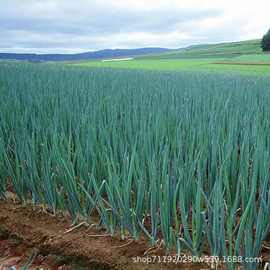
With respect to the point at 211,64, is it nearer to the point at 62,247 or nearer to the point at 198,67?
the point at 198,67

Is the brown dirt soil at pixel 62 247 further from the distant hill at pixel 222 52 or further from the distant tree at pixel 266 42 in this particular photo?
the distant tree at pixel 266 42

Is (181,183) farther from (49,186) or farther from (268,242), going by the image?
(49,186)

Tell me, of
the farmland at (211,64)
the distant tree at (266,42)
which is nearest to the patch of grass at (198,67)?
the farmland at (211,64)

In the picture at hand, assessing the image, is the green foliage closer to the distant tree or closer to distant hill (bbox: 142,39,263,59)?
the distant tree

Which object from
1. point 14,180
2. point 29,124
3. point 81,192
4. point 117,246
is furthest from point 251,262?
point 29,124

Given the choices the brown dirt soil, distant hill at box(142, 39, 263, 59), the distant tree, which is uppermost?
the distant tree

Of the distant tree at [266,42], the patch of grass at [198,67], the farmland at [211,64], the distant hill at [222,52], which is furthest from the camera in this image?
the distant hill at [222,52]

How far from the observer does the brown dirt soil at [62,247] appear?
104 cm

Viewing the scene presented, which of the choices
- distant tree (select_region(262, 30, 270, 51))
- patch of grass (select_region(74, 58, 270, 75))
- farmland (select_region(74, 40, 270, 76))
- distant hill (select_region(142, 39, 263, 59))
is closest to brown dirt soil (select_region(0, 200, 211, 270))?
farmland (select_region(74, 40, 270, 76))

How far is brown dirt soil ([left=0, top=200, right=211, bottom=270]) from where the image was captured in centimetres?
104

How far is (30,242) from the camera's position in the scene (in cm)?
117

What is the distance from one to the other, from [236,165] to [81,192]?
0.57 meters

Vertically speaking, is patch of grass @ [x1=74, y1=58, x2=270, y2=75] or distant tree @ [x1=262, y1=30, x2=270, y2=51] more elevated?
distant tree @ [x1=262, y1=30, x2=270, y2=51]

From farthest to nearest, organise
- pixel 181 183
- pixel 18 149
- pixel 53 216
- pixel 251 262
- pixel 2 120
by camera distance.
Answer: pixel 2 120, pixel 18 149, pixel 53 216, pixel 181 183, pixel 251 262
